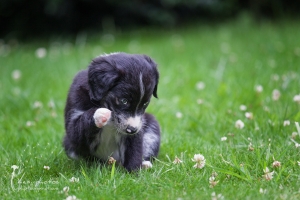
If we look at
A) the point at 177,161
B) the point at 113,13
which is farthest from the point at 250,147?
the point at 113,13

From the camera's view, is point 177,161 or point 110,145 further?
point 110,145

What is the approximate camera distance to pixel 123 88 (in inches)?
128

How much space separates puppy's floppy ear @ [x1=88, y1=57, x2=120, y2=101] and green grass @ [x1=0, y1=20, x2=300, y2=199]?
548 mm

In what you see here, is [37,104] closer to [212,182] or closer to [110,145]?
[110,145]

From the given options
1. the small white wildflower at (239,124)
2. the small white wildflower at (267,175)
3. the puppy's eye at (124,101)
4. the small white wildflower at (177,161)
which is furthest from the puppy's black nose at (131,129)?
the small white wildflower at (239,124)

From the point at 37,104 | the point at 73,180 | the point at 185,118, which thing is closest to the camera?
the point at 73,180

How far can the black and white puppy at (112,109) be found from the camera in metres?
3.24

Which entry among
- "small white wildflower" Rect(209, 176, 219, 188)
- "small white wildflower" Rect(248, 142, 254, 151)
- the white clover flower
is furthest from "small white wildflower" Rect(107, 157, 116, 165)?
"small white wildflower" Rect(248, 142, 254, 151)

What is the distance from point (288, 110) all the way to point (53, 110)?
8.58 ft

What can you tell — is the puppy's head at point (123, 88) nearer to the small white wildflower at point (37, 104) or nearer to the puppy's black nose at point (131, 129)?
the puppy's black nose at point (131, 129)

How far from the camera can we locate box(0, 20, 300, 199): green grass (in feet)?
10.1

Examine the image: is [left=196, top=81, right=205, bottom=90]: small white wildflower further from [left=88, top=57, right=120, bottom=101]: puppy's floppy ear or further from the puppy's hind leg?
[left=88, top=57, right=120, bottom=101]: puppy's floppy ear

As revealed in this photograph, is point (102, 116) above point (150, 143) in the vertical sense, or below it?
above

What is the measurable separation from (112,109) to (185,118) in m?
1.62
